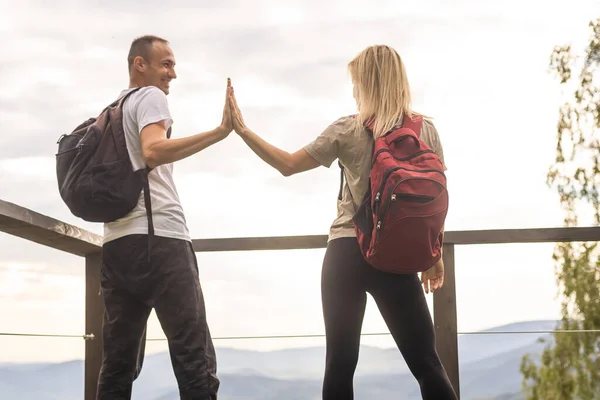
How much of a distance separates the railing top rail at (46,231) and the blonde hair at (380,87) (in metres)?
1.08

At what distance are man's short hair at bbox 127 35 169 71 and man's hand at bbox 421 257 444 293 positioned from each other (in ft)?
3.59

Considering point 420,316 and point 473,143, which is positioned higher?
point 473,143

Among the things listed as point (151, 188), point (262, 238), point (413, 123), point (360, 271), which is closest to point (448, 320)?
point (262, 238)

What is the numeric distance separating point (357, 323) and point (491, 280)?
11.1 ft

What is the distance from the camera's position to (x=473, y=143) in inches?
438

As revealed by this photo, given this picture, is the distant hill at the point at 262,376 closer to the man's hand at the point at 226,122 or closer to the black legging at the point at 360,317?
the black legging at the point at 360,317

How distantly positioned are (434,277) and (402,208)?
47 cm

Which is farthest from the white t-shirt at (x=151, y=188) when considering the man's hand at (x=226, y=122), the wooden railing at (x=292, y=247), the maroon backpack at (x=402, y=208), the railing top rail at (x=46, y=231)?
the wooden railing at (x=292, y=247)

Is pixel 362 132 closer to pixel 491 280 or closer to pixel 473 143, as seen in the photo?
pixel 491 280

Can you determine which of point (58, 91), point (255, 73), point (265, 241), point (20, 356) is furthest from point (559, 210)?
point (20, 356)

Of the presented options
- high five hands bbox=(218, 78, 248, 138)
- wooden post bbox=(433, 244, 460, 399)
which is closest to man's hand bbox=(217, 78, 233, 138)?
high five hands bbox=(218, 78, 248, 138)

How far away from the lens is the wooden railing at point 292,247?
10.3 ft

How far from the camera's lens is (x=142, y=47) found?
259 cm

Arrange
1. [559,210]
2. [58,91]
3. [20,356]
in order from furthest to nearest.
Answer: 1. [559,210]
2. [58,91]
3. [20,356]
